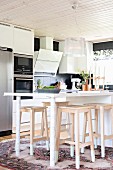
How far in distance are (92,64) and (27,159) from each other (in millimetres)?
4967

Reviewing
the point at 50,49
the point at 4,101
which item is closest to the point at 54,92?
the point at 4,101

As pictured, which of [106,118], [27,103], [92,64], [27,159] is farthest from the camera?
[92,64]

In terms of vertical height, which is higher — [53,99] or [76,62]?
[76,62]

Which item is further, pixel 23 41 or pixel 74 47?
pixel 23 41

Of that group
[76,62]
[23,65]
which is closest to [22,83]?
[23,65]

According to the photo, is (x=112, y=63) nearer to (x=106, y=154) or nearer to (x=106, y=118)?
(x=106, y=118)

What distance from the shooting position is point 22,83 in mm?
5820

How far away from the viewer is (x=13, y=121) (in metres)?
5.56

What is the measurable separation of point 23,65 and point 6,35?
806 millimetres

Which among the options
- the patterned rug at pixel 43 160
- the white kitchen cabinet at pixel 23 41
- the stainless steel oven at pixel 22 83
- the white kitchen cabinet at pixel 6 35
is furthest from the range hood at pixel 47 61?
the patterned rug at pixel 43 160

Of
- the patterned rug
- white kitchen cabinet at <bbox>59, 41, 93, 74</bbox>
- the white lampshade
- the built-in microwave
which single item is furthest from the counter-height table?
white kitchen cabinet at <bbox>59, 41, 93, 74</bbox>

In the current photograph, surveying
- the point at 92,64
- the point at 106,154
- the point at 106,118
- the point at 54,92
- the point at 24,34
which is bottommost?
the point at 106,154

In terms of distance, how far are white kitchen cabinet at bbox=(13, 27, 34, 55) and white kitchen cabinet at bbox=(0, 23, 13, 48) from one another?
135 millimetres

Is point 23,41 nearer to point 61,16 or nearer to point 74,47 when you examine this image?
point 61,16
